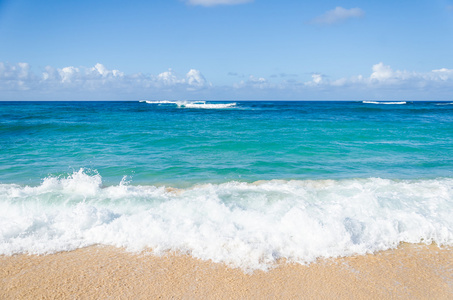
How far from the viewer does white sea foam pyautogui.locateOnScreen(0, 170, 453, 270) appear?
14.6 feet

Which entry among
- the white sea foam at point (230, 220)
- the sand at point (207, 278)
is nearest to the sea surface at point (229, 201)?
the white sea foam at point (230, 220)

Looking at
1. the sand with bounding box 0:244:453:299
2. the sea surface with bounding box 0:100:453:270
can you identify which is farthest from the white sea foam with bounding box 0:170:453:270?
the sand with bounding box 0:244:453:299

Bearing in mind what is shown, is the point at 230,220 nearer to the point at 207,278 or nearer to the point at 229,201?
the point at 229,201

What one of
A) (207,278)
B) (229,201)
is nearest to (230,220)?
(229,201)

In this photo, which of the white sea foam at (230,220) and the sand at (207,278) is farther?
the white sea foam at (230,220)

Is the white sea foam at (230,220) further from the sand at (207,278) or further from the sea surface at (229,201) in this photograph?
the sand at (207,278)

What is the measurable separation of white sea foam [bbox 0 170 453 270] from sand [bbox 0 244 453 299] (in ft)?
0.70

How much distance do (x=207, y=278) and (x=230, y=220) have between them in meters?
→ 1.56

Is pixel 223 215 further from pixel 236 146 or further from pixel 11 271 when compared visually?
pixel 236 146

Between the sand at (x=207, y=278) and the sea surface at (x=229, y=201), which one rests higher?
the sea surface at (x=229, y=201)

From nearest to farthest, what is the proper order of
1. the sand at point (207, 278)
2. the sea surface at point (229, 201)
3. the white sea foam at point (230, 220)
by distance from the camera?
the sand at point (207, 278), the white sea foam at point (230, 220), the sea surface at point (229, 201)

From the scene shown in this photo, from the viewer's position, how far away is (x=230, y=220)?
5301mm

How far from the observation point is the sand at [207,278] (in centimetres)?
358

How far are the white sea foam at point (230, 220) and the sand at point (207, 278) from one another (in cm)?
21
